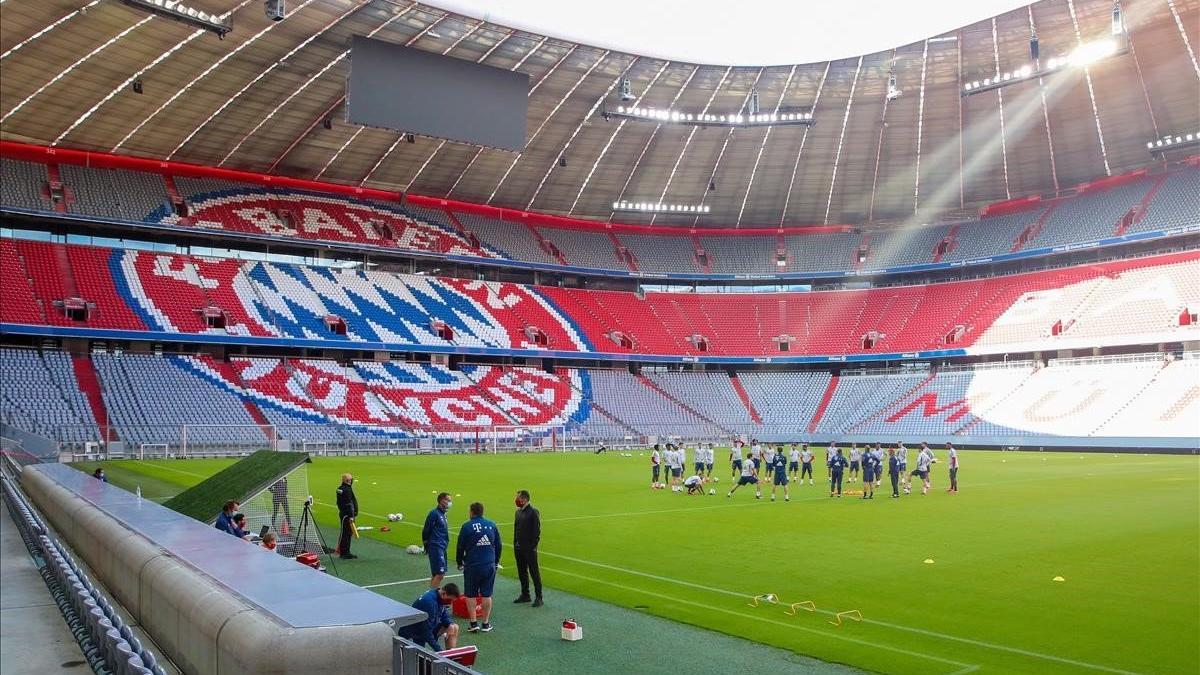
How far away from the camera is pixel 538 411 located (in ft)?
183

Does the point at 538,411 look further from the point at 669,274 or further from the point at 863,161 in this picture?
the point at 863,161

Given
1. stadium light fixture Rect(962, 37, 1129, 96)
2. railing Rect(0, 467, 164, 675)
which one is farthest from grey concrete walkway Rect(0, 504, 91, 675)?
stadium light fixture Rect(962, 37, 1129, 96)

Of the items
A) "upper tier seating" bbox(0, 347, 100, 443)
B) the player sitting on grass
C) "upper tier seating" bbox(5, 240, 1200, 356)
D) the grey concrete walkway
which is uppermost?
"upper tier seating" bbox(5, 240, 1200, 356)

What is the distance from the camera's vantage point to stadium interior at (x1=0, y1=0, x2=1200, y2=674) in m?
41.9

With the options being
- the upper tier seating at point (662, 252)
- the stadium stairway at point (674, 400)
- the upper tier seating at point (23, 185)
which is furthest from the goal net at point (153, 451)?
the upper tier seating at point (662, 252)

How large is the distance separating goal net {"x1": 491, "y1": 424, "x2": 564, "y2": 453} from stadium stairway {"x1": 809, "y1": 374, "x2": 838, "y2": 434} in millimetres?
19186

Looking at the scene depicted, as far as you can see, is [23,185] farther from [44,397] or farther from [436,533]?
[436,533]

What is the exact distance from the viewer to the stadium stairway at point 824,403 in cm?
6184

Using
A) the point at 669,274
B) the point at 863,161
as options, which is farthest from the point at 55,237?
the point at 863,161

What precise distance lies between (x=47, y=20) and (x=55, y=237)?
19.5 meters

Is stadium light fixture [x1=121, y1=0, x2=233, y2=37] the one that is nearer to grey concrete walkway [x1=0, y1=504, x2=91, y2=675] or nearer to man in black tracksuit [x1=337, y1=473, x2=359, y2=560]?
man in black tracksuit [x1=337, y1=473, x2=359, y2=560]

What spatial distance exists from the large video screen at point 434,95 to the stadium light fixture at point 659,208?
22.6 metres

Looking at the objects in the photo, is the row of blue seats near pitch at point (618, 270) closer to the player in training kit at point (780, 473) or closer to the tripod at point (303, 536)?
the player in training kit at point (780, 473)

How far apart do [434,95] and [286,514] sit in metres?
31.4
